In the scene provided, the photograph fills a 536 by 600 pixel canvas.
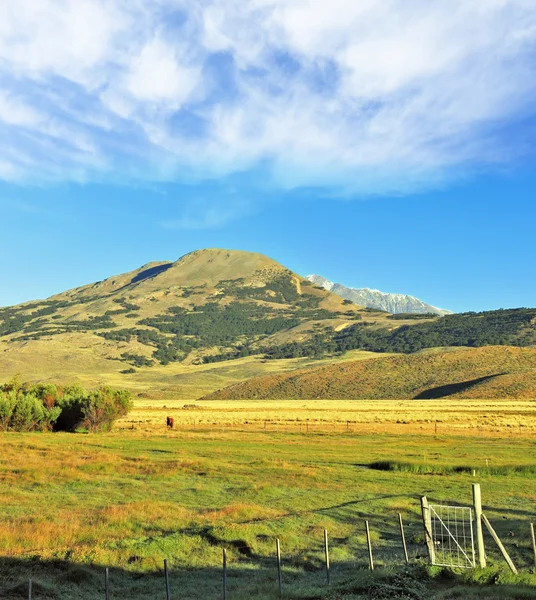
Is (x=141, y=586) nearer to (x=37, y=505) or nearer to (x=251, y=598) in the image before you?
(x=251, y=598)

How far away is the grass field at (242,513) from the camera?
17.4 m

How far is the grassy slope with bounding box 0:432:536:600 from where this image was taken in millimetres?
17656

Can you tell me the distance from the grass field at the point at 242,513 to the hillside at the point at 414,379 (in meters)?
81.0

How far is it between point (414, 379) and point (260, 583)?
13739 centimetres

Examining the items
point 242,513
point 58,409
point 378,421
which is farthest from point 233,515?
point 378,421

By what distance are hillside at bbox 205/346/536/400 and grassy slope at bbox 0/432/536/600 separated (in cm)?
8613

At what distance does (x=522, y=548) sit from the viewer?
22.0 meters

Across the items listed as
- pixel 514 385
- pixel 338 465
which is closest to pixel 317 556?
pixel 338 465

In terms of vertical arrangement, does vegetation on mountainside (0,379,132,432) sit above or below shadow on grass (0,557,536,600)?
above

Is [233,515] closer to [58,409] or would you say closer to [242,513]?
[242,513]

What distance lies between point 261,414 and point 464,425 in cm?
3351

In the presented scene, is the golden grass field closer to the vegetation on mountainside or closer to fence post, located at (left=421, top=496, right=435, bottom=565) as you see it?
the vegetation on mountainside

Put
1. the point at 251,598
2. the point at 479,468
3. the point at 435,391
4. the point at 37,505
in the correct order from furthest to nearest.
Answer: the point at 435,391 < the point at 479,468 < the point at 37,505 < the point at 251,598

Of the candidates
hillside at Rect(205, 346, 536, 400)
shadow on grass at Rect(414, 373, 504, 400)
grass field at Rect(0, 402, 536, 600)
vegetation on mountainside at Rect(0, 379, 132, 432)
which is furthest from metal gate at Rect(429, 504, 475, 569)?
shadow on grass at Rect(414, 373, 504, 400)
